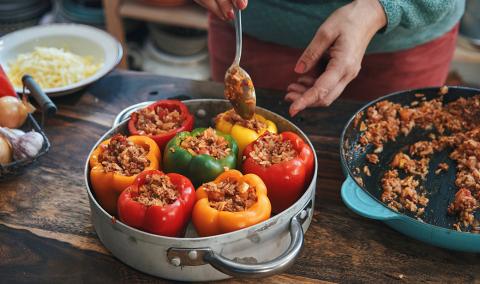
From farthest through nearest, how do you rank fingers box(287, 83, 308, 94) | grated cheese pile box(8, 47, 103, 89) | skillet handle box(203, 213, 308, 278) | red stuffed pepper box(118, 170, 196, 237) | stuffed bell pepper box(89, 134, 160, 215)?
grated cheese pile box(8, 47, 103, 89) → fingers box(287, 83, 308, 94) → stuffed bell pepper box(89, 134, 160, 215) → red stuffed pepper box(118, 170, 196, 237) → skillet handle box(203, 213, 308, 278)

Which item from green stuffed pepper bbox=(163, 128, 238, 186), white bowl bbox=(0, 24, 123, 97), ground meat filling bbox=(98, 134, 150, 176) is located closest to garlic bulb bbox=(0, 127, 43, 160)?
ground meat filling bbox=(98, 134, 150, 176)

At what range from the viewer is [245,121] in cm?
136

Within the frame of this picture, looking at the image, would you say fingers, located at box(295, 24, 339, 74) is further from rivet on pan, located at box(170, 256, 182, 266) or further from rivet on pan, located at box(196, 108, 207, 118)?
rivet on pan, located at box(170, 256, 182, 266)

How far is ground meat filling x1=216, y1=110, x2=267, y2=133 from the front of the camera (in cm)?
135

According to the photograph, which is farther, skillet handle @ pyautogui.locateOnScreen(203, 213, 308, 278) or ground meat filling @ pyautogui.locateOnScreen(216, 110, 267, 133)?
ground meat filling @ pyautogui.locateOnScreen(216, 110, 267, 133)

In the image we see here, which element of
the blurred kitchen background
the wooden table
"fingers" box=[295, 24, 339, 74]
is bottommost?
the blurred kitchen background

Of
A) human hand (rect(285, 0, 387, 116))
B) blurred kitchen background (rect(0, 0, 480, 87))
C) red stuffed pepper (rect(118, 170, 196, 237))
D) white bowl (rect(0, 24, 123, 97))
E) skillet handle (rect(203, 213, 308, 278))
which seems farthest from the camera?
blurred kitchen background (rect(0, 0, 480, 87))

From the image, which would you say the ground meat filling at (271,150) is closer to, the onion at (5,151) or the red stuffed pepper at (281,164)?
the red stuffed pepper at (281,164)

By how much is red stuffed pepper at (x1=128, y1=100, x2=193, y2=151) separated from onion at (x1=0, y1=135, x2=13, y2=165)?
30 cm

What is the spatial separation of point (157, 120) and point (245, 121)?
0.23 metres

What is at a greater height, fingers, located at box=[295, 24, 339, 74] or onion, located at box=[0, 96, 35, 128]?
fingers, located at box=[295, 24, 339, 74]

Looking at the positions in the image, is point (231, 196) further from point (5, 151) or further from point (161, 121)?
point (5, 151)

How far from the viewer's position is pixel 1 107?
144 centimetres

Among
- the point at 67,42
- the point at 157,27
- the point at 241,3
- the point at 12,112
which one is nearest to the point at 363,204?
the point at 241,3
